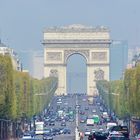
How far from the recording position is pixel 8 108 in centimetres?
9531

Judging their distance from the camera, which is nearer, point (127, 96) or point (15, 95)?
point (15, 95)

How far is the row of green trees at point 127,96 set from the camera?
10634 centimetres

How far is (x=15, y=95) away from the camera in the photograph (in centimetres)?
10675

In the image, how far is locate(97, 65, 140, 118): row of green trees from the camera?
106 meters

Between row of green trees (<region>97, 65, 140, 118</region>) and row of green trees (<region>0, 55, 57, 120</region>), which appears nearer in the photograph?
row of green trees (<region>0, 55, 57, 120</region>)

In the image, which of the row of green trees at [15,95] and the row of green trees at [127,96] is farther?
the row of green trees at [127,96]

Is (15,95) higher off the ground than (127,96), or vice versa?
(127,96)

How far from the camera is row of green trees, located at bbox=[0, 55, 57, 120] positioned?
311ft

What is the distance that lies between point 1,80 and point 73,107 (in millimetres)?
74713

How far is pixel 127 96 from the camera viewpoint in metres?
123

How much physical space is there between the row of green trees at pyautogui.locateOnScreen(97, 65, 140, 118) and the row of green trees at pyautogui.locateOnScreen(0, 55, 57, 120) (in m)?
7.93

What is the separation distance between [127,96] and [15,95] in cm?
1902

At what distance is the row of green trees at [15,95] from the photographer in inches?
3730

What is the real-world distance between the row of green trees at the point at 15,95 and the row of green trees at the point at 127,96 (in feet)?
26.0
